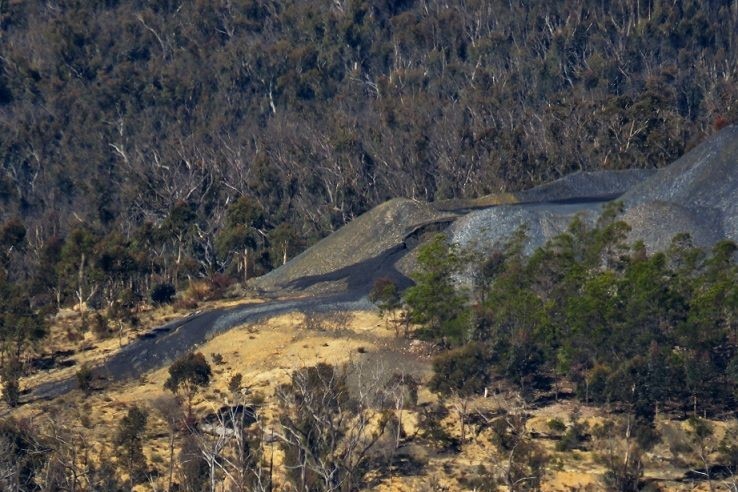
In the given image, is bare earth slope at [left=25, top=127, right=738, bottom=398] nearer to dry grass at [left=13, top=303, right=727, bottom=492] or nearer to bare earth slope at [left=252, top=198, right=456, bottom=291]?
bare earth slope at [left=252, top=198, right=456, bottom=291]

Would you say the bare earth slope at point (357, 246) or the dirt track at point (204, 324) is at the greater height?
the bare earth slope at point (357, 246)

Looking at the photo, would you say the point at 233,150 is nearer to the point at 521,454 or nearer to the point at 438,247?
the point at 438,247

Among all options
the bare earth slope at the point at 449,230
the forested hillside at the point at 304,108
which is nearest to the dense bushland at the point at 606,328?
the bare earth slope at the point at 449,230

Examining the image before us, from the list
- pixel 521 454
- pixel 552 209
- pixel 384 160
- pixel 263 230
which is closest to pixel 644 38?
pixel 384 160

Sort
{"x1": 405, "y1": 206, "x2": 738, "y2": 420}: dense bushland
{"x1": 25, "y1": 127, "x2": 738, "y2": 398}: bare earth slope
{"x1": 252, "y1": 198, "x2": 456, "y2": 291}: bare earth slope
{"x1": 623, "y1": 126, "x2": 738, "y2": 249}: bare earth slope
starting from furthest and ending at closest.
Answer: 1. {"x1": 252, "y1": 198, "x2": 456, "y2": 291}: bare earth slope
2. {"x1": 623, "y1": 126, "x2": 738, "y2": 249}: bare earth slope
3. {"x1": 25, "y1": 127, "x2": 738, "y2": 398}: bare earth slope
4. {"x1": 405, "y1": 206, "x2": 738, "y2": 420}: dense bushland

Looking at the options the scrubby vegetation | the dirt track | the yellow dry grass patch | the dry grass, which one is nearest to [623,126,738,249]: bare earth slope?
the scrubby vegetation

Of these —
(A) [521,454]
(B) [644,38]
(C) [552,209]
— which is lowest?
(A) [521,454]

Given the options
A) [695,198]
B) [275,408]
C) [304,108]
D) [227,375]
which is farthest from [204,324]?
[304,108]

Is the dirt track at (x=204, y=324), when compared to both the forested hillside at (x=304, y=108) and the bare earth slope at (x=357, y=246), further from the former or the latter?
the forested hillside at (x=304, y=108)
